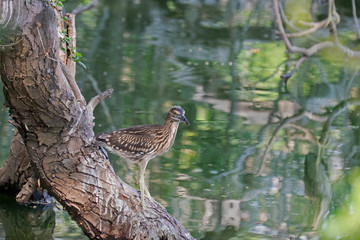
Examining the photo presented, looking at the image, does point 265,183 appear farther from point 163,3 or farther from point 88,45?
point 163,3

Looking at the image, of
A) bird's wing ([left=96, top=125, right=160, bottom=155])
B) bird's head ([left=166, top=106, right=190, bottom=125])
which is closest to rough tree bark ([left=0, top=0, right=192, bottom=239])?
bird's wing ([left=96, top=125, right=160, bottom=155])

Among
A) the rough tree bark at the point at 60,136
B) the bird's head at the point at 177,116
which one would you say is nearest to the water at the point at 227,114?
the rough tree bark at the point at 60,136

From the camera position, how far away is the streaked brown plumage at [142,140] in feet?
15.8

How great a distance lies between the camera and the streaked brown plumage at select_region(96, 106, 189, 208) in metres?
4.82

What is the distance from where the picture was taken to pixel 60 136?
457 cm

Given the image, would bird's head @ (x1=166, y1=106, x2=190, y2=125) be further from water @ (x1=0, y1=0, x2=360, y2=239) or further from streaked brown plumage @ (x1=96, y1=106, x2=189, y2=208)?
water @ (x1=0, y1=0, x2=360, y2=239)

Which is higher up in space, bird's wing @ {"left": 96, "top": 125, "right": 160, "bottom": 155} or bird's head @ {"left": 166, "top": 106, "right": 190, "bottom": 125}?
bird's head @ {"left": 166, "top": 106, "right": 190, "bottom": 125}

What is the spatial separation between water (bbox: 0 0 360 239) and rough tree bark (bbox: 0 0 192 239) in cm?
59

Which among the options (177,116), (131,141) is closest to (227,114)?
(177,116)

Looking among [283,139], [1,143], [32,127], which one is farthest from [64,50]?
[283,139]

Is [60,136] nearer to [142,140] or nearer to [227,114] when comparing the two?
[142,140]

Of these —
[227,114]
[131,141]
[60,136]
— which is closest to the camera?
[60,136]

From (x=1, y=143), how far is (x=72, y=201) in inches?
101

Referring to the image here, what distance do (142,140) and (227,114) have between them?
376 centimetres
